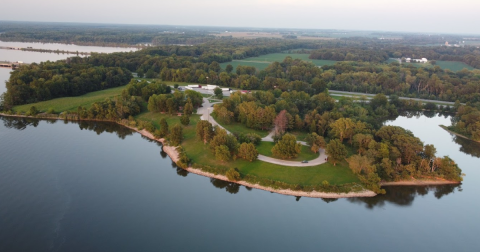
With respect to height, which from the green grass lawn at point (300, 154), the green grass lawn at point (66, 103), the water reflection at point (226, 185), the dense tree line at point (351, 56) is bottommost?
the water reflection at point (226, 185)

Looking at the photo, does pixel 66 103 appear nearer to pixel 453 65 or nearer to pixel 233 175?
pixel 233 175

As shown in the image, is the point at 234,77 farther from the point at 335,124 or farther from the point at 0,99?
the point at 0,99

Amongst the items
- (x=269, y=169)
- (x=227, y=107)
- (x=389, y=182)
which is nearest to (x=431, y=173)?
(x=389, y=182)

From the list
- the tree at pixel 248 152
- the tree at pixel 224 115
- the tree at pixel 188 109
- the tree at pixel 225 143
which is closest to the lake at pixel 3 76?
the tree at pixel 188 109

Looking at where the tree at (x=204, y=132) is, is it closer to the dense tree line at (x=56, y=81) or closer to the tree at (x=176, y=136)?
the tree at (x=176, y=136)

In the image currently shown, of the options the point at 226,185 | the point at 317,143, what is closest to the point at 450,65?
the point at 317,143

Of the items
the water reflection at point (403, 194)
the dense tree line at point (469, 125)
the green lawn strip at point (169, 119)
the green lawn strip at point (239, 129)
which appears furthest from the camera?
the green lawn strip at point (169, 119)
